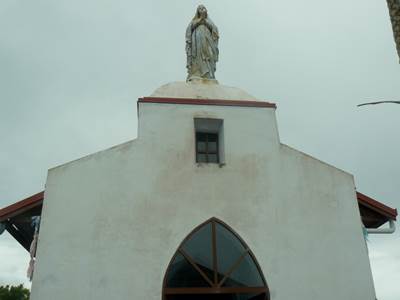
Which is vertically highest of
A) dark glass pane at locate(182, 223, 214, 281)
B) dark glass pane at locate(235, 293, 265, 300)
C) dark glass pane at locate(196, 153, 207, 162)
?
dark glass pane at locate(196, 153, 207, 162)

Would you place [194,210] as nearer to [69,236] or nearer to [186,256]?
[186,256]

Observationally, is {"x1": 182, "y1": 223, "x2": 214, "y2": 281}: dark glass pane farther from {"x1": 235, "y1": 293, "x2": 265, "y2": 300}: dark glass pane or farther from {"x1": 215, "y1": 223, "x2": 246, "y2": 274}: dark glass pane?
{"x1": 235, "y1": 293, "x2": 265, "y2": 300}: dark glass pane

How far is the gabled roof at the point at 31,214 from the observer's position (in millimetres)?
7805

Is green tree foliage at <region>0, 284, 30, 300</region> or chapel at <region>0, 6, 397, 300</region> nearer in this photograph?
chapel at <region>0, 6, 397, 300</region>

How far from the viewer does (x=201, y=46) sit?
11445 millimetres

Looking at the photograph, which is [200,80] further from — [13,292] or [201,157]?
[13,292]

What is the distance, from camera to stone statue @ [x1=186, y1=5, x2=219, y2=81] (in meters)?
11.1

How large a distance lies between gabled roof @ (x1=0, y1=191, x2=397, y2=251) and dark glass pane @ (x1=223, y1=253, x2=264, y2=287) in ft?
9.39

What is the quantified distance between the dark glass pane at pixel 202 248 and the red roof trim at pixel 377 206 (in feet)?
11.3

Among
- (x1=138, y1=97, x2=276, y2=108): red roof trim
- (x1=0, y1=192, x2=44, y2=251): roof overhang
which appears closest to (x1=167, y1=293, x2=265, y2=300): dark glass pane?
(x1=0, y1=192, x2=44, y2=251): roof overhang

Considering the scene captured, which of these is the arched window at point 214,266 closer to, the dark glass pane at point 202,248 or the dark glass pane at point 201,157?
the dark glass pane at point 202,248

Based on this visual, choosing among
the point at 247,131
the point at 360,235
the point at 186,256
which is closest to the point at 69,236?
the point at 186,256

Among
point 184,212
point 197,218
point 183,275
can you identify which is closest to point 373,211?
→ point 197,218

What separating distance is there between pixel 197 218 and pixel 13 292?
29521 mm
